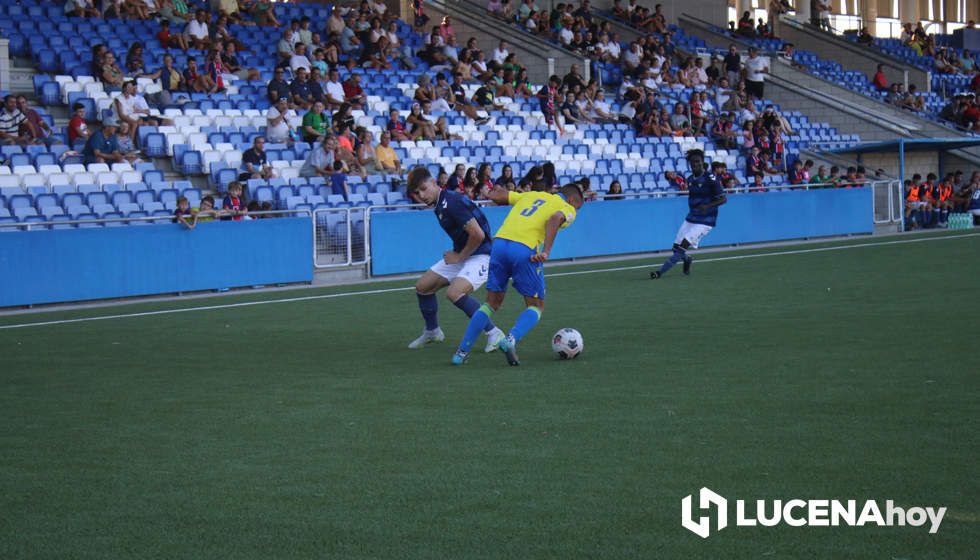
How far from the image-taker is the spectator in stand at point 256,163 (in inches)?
848

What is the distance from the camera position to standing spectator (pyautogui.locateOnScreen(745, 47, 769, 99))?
122 feet

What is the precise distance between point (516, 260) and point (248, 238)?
362 inches

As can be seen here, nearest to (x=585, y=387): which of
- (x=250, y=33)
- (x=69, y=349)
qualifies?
(x=69, y=349)

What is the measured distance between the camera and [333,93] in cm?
2573

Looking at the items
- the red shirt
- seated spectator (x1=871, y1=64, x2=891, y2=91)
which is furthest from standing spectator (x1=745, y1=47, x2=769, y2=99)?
the red shirt

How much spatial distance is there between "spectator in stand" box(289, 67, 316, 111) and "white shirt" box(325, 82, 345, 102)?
0.82m

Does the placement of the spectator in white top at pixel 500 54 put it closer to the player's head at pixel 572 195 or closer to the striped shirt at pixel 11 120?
the striped shirt at pixel 11 120

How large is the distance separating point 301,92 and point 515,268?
15211 millimetres

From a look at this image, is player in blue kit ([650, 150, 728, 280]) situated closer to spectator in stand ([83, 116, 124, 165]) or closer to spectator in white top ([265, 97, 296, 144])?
spectator in white top ([265, 97, 296, 144])

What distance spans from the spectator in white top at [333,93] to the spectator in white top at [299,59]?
69cm

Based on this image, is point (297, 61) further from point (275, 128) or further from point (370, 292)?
point (370, 292)

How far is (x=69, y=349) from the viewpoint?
480 inches

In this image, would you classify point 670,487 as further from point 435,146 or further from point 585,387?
point 435,146

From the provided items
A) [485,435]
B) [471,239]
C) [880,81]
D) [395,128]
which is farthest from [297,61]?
[880,81]
